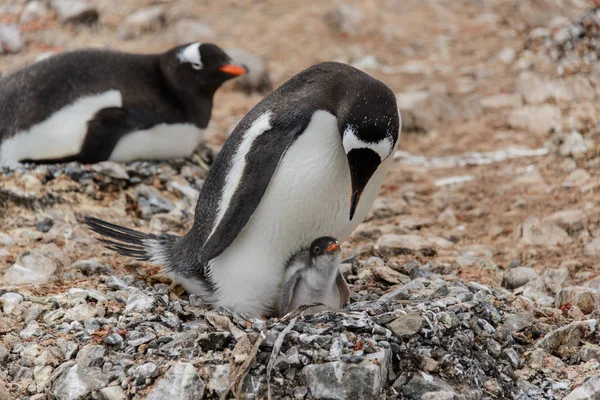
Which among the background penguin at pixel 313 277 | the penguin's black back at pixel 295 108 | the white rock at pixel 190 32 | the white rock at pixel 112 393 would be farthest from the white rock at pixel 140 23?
the white rock at pixel 112 393

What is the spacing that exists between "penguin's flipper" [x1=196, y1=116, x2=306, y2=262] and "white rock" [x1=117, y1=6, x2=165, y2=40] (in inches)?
230

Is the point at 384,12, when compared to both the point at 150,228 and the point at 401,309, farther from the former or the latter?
the point at 401,309

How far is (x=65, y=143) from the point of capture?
18.2 ft

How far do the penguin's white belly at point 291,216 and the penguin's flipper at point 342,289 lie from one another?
0.19m

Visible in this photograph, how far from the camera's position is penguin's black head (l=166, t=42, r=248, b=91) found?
233 inches

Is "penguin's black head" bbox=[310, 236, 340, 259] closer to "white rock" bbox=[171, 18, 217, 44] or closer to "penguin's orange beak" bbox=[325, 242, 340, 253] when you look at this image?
"penguin's orange beak" bbox=[325, 242, 340, 253]

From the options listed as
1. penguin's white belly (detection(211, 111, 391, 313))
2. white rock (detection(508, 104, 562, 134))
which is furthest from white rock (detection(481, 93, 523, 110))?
penguin's white belly (detection(211, 111, 391, 313))

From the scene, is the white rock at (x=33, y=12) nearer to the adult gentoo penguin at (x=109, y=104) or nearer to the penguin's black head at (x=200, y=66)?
the adult gentoo penguin at (x=109, y=104)

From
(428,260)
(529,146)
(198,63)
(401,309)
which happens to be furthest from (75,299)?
(529,146)

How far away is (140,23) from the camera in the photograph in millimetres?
9133

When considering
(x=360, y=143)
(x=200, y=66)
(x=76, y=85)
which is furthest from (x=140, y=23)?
(x=360, y=143)

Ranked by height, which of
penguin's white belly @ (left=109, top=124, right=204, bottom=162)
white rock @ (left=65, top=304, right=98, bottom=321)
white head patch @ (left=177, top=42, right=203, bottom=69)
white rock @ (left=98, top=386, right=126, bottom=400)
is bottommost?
penguin's white belly @ (left=109, top=124, right=204, bottom=162)

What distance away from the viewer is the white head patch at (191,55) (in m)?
→ 5.91

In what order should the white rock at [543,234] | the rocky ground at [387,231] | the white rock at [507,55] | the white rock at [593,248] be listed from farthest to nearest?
the white rock at [507,55] < the white rock at [543,234] < the white rock at [593,248] < the rocky ground at [387,231]
